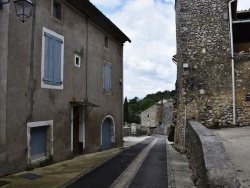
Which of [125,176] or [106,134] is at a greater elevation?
[106,134]

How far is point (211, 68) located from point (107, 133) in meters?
6.90

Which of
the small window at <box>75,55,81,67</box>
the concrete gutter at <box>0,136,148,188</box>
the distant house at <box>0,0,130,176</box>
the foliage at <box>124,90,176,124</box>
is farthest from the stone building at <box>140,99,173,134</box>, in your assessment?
the concrete gutter at <box>0,136,148,188</box>

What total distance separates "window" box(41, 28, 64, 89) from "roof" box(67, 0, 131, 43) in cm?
210

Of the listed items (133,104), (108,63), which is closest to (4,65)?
(108,63)

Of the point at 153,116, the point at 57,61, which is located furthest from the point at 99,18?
the point at 153,116

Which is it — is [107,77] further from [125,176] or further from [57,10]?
[125,176]

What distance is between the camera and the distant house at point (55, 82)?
26.4ft

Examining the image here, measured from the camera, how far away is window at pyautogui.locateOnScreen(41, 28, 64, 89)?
9.68 m

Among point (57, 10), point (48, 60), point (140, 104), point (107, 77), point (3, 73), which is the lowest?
point (3, 73)

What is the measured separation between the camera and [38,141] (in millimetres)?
9500

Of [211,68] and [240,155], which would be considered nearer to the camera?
[240,155]

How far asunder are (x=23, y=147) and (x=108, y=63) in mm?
8265

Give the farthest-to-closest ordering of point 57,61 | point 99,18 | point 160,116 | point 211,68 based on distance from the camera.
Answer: point 160,116 → point 99,18 → point 211,68 → point 57,61

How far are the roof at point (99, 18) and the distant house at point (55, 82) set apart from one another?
0.05 meters
